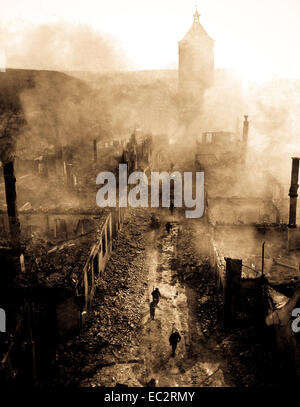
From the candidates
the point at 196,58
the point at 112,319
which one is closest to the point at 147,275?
the point at 112,319

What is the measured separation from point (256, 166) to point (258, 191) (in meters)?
6.35

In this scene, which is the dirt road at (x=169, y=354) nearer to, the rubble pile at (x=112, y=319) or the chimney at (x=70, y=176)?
the rubble pile at (x=112, y=319)

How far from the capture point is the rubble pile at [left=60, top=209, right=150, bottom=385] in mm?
7727

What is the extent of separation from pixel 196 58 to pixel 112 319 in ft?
115

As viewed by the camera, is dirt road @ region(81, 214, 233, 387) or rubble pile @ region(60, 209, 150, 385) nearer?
dirt road @ region(81, 214, 233, 387)

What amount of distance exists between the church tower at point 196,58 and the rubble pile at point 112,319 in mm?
29245

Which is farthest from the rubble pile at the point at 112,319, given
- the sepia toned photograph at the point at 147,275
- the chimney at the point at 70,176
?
the chimney at the point at 70,176

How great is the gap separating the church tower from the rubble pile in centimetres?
2924

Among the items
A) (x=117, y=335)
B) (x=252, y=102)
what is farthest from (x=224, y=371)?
(x=252, y=102)

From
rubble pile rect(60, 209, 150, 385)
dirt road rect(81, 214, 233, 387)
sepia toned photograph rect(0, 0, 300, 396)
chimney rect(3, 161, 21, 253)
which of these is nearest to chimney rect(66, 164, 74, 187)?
sepia toned photograph rect(0, 0, 300, 396)

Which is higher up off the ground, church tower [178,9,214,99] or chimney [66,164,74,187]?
church tower [178,9,214,99]

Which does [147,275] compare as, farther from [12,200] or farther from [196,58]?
[196,58]

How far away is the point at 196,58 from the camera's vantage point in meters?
37.3

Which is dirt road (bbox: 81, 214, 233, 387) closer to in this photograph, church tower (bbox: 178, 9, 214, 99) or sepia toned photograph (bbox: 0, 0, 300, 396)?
sepia toned photograph (bbox: 0, 0, 300, 396)
